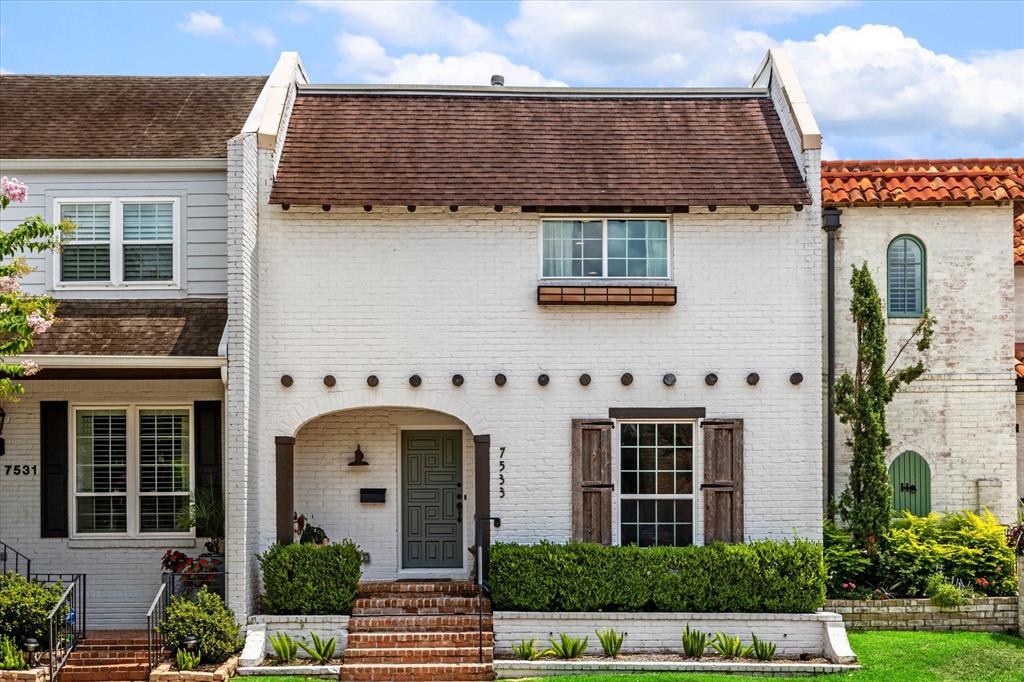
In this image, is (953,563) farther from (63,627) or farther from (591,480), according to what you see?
(63,627)

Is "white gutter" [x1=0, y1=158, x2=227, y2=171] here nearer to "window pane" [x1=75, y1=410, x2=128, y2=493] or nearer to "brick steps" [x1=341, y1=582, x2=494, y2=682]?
"window pane" [x1=75, y1=410, x2=128, y2=493]

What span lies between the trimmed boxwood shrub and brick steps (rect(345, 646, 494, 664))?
72 cm

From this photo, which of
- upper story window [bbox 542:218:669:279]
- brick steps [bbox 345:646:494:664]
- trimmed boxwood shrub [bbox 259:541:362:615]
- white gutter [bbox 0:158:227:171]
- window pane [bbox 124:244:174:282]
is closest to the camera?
brick steps [bbox 345:646:494:664]

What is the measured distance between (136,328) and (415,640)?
17.2ft

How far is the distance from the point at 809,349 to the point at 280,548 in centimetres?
712

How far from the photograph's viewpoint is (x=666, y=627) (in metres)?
14.7

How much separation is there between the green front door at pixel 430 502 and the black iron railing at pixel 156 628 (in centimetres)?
339

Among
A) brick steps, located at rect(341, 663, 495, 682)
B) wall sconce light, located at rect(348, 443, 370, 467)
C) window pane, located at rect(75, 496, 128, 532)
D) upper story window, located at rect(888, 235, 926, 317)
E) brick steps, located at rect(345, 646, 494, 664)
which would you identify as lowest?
brick steps, located at rect(341, 663, 495, 682)

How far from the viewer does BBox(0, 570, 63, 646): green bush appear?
13.4m

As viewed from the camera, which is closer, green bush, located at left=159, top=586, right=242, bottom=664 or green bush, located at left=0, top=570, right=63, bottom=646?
green bush, located at left=0, top=570, right=63, bottom=646

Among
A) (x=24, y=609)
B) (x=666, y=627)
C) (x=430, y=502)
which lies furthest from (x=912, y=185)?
(x=24, y=609)

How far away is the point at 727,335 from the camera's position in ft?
51.0

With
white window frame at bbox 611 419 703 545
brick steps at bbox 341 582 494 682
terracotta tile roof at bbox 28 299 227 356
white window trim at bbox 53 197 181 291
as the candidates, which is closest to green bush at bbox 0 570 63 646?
terracotta tile roof at bbox 28 299 227 356

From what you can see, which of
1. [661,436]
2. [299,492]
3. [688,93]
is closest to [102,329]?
[299,492]
